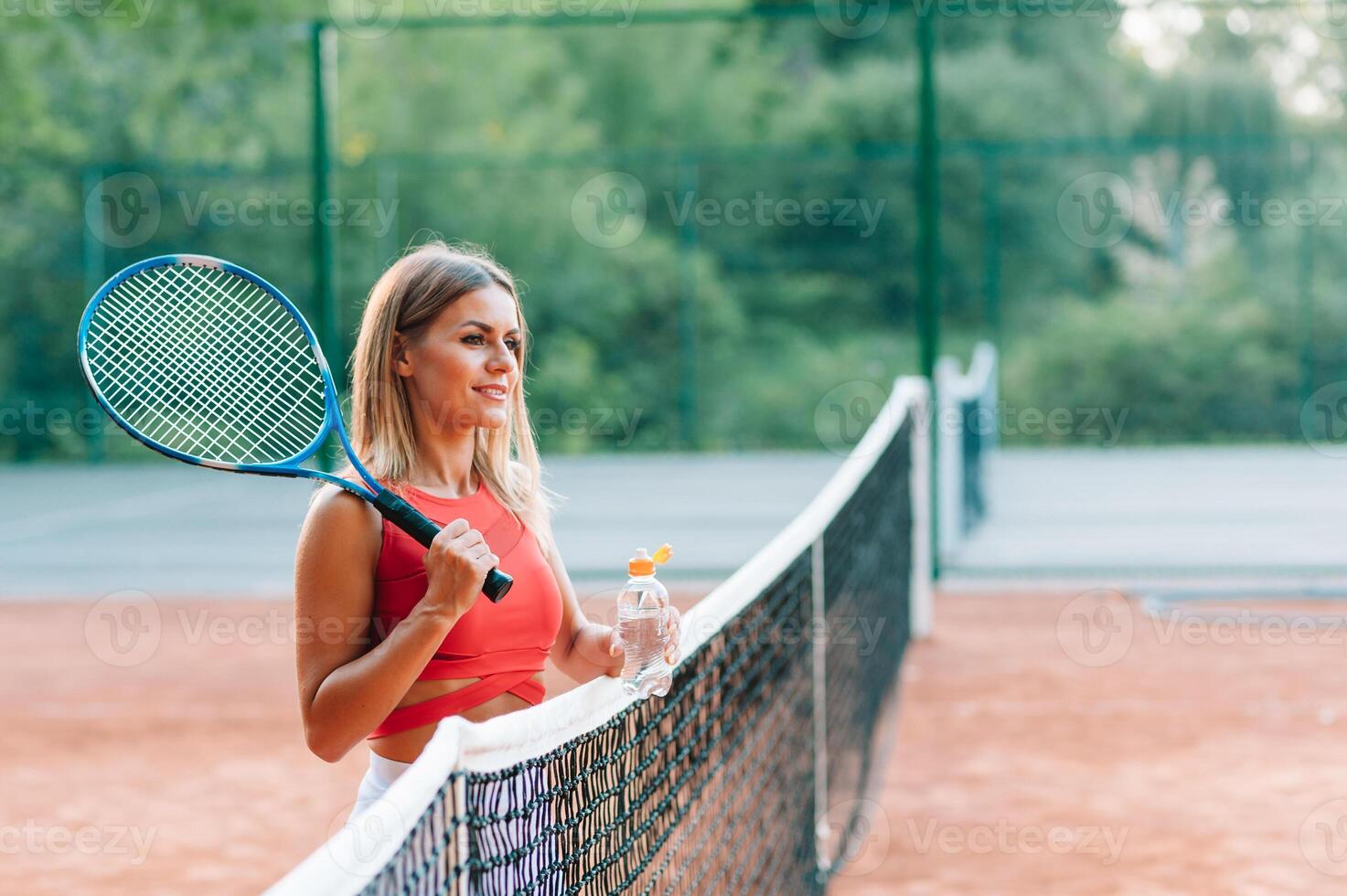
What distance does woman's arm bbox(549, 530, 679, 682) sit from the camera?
211 cm

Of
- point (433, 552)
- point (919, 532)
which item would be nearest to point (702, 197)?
point (919, 532)

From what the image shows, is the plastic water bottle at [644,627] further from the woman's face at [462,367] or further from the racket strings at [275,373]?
the racket strings at [275,373]

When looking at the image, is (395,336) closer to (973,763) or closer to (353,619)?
(353,619)

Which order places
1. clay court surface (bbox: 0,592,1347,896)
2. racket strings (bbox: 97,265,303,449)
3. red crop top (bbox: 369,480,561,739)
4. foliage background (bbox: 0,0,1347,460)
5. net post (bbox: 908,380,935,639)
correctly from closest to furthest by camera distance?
red crop top (bbox: 369,480,561,739), racket strings (bbox: 97,265,303,449), clay court surface (bbox: 0,592,1347,896), net post (bbox: 908,380,935,639), foliage background (bbox: 0,0,1347,460)

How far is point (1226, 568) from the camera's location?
776 cm

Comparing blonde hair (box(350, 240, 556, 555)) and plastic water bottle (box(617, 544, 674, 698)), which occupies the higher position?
blonde hair (box(350, 240, 556, 555))

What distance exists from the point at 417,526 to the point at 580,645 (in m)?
0.39

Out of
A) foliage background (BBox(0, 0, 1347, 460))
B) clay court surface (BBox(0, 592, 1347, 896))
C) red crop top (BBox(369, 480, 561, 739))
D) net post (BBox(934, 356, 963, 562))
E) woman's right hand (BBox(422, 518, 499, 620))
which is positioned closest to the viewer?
woman's right hand (BBox(422, 518, 499, 620))

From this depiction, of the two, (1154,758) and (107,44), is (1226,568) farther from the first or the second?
(107,44)

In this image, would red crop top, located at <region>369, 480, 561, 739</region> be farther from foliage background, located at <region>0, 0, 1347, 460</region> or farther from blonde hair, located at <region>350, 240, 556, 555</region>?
foliage background, located at <region>0, 0, 1347, 460</region>

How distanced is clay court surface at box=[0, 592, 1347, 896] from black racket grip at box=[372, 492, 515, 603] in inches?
83.4

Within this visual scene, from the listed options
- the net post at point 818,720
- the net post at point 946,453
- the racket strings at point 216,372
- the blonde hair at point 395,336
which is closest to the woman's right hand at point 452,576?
the blonde hair at point 395,336

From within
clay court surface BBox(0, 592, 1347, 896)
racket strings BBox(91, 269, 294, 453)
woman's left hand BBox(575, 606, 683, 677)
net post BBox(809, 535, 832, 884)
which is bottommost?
clay court surface BBox(0, 592, 1347, 896)

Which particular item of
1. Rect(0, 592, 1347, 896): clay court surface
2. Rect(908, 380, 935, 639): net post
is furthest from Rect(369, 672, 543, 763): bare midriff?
Rect(908, 380, 935, 639): net post
